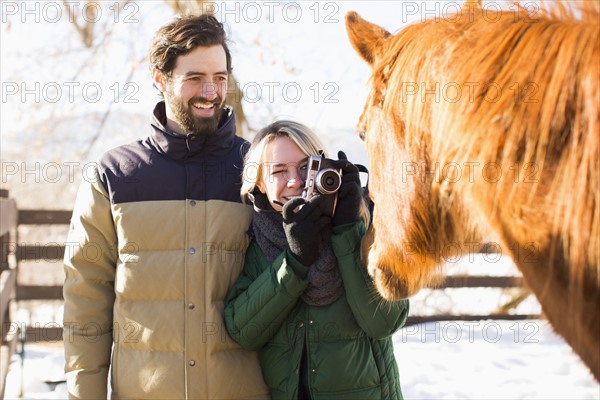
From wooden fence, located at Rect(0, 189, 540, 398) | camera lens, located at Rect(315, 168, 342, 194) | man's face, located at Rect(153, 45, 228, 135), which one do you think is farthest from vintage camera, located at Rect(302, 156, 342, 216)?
wooden fence, located at Rect(0, 189, 540, 398)

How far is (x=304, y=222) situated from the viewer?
86.8 inches

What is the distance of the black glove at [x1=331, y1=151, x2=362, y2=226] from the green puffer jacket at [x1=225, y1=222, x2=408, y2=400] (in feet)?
0.12

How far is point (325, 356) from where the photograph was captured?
7.52 ft

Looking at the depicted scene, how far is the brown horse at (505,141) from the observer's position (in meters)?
1.21

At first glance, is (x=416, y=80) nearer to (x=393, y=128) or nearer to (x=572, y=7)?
(x=393, y=128)

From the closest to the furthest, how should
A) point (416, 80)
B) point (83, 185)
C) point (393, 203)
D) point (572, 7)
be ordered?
point (572, 7) → point (416, 80) → point (393, 203) → point (83, 185)

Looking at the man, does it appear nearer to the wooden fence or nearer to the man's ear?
the man's ear

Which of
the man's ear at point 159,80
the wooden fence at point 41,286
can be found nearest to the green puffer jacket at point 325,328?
the man's ear at point 159,80

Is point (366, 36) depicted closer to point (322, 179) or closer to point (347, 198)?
point (322, 179)

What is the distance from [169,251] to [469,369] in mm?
4877

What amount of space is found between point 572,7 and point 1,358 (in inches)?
223

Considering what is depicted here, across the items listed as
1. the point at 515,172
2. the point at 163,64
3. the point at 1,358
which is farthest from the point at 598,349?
the point at 1,358

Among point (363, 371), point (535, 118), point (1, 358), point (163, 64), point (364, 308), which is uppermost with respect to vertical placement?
point (163, 64)

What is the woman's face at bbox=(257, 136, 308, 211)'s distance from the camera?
2406 millimetres
